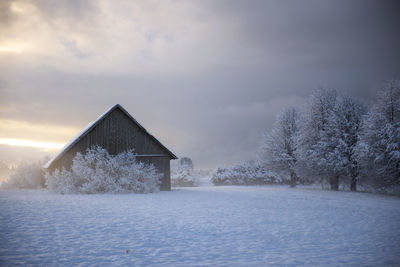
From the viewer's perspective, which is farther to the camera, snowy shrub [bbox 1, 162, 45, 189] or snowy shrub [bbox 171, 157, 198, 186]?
snowy shrub [bbox 171, 157, 198, 186]

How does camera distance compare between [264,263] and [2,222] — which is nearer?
[264,263]

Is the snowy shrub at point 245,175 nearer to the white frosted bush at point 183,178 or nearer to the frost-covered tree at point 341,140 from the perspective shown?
the white frosted bush at point 183,178

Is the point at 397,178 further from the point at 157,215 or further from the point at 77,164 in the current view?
the point at 77,164

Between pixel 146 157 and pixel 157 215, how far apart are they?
14.9 m

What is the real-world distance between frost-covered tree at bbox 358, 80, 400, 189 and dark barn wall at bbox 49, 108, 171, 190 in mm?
18710

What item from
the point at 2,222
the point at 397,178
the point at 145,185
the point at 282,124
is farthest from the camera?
A: the point at 282,124

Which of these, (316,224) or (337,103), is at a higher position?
(337,103)

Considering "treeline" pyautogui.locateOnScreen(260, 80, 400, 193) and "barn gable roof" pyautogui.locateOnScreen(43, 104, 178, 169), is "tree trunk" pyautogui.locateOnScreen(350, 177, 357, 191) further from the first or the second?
"barn gable roof" pyautogui.locateOnScreen(43, 104, 178, 169)

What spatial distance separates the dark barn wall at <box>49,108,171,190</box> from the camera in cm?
2327

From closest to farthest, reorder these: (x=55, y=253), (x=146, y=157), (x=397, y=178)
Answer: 1. (x=55, y=253)
2. (x=397, y=178)
3. (x=146, y=157)

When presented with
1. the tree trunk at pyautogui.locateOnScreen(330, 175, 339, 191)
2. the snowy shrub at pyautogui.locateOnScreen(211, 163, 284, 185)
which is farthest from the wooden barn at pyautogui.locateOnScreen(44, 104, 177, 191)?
the snowy shrub at pyautogui.locateOnScreen(211, 163, 284, 185)

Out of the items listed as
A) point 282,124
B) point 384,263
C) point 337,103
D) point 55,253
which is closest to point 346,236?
point 384,263

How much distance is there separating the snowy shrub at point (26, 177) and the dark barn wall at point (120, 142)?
7539 mm

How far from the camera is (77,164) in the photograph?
831 inches
